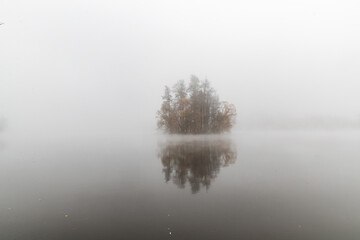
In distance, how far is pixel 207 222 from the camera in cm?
448

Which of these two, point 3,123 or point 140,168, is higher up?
point 3,123

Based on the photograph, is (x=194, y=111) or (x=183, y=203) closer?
(x=183, y=203)

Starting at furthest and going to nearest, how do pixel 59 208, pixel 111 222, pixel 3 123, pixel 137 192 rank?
pixel 3 123 < pixel 137 192 < pixel 59 208 < pixel 111 222

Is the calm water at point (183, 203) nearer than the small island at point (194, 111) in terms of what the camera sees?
Yes

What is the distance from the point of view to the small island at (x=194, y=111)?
36.4 meters

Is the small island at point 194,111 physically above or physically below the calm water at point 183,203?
above

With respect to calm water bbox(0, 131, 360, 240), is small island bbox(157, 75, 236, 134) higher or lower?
higher

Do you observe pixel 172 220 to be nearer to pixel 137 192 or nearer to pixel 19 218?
pixel 137 192

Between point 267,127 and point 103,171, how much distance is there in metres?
66.5

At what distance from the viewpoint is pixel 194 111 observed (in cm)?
3762

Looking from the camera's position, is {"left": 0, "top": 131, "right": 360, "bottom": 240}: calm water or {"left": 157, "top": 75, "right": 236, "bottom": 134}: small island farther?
{"left": 157, "top": 75, "right": 236, "bottom": 134}: small island

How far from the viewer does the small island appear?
36438 mm

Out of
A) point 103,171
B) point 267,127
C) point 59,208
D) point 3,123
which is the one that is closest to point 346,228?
point 59,208

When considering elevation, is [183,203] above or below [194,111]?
below
